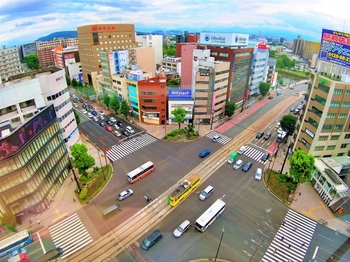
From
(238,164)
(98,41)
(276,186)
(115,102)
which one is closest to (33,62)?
(98,41)

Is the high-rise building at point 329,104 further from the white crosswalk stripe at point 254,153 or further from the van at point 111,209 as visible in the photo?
the van at point 111,209

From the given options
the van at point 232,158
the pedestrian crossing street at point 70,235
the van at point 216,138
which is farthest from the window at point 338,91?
the pedestrian crossing street at point 70,235

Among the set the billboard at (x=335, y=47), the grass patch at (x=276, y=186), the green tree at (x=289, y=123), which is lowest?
the grass patch at (x=276, y=186)

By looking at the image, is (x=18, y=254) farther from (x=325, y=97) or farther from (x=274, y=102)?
(x=274, y=102)

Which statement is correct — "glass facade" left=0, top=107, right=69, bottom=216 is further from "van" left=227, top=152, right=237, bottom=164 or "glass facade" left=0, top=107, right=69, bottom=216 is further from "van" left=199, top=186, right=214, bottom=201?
"van" left=227, top=152, right=237, bottom=164

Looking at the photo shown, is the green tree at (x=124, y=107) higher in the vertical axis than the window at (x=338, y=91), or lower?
lower

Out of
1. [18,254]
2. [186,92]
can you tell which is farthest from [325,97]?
[18,254]

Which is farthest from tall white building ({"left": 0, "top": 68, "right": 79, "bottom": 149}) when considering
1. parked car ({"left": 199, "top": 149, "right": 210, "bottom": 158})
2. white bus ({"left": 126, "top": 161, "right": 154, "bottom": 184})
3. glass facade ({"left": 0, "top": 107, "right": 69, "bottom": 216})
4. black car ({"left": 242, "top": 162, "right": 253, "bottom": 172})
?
black car ({"left": 242, "top": 162, "right": 253, "bottom": 172})
